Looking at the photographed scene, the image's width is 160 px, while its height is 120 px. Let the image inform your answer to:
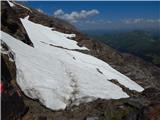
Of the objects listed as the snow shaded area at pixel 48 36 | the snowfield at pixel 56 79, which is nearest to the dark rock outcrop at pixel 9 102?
the snowfield at pixel 56 79

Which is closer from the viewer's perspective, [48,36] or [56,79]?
[56,79]

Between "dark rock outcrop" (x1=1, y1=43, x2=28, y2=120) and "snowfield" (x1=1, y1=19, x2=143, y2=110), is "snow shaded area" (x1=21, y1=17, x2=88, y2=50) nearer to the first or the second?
"snowfield" (x1=1, y1=19, x2=143, y2=110)

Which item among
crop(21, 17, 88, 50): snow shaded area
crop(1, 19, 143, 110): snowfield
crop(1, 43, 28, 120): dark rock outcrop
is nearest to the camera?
crop(1, 43, 28, 120): dark rock outcrop

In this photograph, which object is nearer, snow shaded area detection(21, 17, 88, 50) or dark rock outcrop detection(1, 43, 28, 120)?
dark rock outcrop detection(1, 43, 28, 120)

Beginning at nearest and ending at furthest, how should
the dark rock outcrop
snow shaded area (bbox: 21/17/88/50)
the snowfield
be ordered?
the dark rock outcrop → the snowfield → snow shaded area (bbox: 21/17/88/50)

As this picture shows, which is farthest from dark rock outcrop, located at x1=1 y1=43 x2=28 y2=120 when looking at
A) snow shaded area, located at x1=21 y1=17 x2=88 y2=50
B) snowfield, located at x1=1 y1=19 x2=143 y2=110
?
snow shaded area, located at x1=21 y1=17 x2=88 y2=50

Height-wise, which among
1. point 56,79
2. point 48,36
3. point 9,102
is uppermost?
point 48,36

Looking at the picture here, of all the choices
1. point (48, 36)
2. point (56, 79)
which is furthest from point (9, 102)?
point (48, 36)

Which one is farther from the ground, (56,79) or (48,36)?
(48,36)

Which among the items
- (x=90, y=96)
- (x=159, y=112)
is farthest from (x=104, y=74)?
(x=159, y=112)

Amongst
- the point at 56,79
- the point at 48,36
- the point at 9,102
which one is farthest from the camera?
the point at 48,36

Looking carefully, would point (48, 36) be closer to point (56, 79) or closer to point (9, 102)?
point (56, 79)
